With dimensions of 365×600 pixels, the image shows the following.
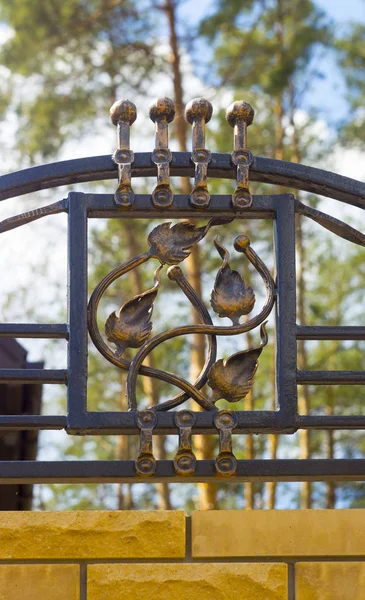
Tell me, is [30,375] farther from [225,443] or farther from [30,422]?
[225,443]

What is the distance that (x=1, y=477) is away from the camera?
231cm

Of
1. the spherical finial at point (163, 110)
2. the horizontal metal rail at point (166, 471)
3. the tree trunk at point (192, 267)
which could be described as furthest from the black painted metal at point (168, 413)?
the tree trunk at point (192, 267)

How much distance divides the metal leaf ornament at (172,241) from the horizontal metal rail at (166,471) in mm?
557

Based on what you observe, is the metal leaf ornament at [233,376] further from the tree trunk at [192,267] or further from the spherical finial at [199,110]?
the tree trunk at [192,267]

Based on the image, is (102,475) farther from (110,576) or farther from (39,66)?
(39,66)

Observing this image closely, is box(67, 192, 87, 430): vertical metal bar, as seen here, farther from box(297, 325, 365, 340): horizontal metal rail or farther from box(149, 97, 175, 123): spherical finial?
box(297, 325, 365, 340): horizontal metal rail

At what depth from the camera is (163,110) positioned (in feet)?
8.18

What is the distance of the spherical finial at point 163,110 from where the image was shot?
2.49m

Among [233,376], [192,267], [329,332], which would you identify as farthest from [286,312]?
[192,267]

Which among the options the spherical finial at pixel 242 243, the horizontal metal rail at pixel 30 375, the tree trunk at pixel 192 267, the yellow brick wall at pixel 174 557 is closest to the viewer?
the yellow brick wall at pixel 174 557

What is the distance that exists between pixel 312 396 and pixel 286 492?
2506mm

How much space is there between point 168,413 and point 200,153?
729 mm

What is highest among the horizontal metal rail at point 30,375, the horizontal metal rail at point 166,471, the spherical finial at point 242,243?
the spherical finial at point 242,243

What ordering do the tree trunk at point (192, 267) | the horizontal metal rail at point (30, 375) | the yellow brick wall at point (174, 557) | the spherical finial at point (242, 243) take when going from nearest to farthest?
1. the yellow brick wall at point (174, 557)
2. the horizontal metal rail at point (30, 375)
3. the spherical finial at point (242, 243)
4. the tree trunk at point (192, 267)
